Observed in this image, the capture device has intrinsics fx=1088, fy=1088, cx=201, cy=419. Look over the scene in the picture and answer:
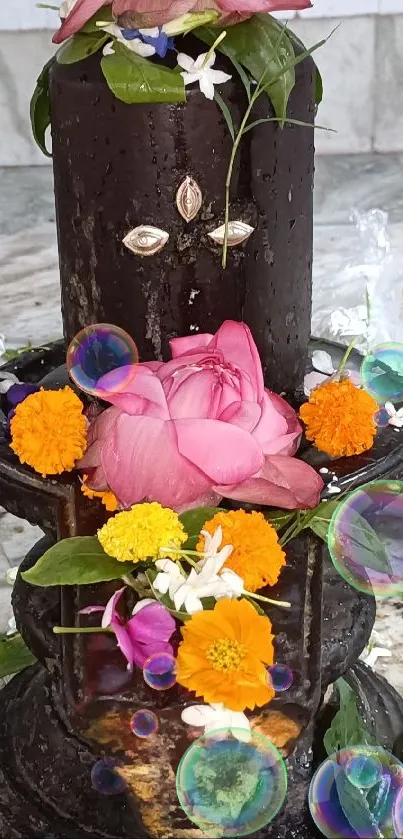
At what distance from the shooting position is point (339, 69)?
8.61 ft

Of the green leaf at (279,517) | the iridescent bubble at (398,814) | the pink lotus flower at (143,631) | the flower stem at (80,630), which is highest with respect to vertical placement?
the green leaf at (279,517)

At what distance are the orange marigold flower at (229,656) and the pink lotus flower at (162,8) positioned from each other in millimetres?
401

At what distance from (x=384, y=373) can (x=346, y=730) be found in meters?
0.31

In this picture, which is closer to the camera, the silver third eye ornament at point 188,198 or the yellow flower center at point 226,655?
the yellow flower center at point 226,655

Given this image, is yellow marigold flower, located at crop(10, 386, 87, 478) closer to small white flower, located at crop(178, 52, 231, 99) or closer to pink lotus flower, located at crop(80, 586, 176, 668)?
pink lotus flower, located at crop(80, 586, 176, 668)

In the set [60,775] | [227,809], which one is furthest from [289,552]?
[60,775]

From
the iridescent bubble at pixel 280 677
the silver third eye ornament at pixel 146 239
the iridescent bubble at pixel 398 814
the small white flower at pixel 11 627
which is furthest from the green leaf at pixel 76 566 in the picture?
the small white flower at pixel 11 627

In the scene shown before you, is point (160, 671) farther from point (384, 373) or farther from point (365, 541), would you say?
point (384, 373)

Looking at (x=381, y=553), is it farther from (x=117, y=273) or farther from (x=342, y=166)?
(x=342, y=166)

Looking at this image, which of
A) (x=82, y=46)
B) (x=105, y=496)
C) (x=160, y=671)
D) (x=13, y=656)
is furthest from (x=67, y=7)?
(x=13, y=656)

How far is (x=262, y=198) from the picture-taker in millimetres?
801

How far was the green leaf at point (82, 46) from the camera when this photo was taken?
780mm

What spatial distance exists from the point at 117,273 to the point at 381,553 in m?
0.28

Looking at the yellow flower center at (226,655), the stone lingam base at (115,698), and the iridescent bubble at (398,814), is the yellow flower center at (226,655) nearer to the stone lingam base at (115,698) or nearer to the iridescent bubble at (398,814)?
the stone lingam base at (115,698)
